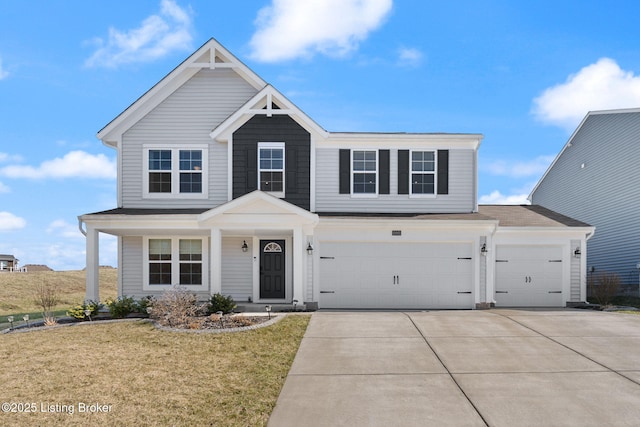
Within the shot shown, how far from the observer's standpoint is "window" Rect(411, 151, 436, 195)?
17.8 metres

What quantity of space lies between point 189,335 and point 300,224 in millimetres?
5211

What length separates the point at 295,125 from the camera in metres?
17.3

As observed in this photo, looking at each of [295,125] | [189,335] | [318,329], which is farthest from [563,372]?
[295,125]

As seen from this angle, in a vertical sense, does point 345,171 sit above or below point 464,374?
above

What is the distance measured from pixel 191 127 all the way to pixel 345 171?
590 centimetres

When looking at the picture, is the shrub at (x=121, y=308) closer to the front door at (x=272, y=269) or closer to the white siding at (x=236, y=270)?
the white siding at (x=236, y=270)

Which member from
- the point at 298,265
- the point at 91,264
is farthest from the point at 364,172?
the point at 91,264

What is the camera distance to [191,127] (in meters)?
17.8

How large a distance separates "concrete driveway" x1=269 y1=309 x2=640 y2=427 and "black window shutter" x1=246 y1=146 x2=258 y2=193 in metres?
5.92

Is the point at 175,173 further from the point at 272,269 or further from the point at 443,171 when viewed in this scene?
the point at 443,171

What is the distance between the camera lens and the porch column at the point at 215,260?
15.6m

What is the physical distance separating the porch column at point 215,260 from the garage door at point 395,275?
3.53 meters

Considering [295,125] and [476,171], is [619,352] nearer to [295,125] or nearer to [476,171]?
[476,171]

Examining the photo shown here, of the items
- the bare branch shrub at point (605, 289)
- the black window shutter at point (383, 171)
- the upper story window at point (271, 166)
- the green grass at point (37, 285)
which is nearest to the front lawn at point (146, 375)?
the upper story window at point (271, 166)
